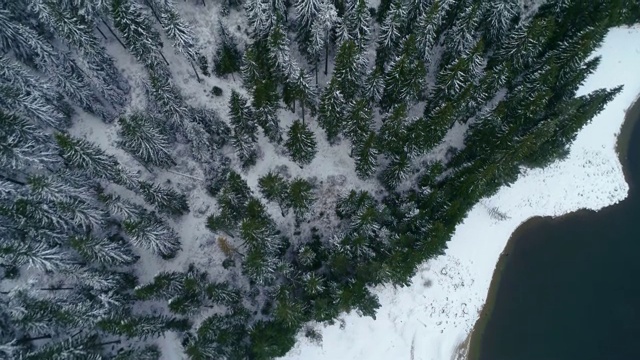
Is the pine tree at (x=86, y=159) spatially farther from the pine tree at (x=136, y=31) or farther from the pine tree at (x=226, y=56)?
the pine tree at (x=226, y=56)

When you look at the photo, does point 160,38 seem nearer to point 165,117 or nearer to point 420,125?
point 165,117

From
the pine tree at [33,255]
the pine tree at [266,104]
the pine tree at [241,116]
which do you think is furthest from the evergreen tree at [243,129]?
the pine tree at [33,255]

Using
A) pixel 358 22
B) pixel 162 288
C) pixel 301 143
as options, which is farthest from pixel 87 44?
pixel 358 22

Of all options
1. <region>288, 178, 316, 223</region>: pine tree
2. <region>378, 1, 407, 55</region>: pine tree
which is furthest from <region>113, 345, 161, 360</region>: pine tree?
<region>378, 1, 407, 55</region>: pine tree

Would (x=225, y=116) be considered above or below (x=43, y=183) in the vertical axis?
above

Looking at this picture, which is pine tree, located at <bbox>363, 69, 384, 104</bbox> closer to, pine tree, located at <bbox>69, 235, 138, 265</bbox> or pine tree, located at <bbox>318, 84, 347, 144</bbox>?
pine tree, located at <bbox>318, 84, 347, 144</bbox>

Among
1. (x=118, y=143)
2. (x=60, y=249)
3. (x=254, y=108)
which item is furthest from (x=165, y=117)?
(x=60, y=249)

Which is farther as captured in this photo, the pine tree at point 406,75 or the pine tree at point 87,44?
the pine tree at point 406,75
